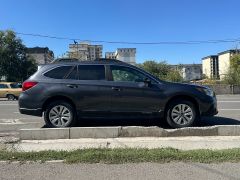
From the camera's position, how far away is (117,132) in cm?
960

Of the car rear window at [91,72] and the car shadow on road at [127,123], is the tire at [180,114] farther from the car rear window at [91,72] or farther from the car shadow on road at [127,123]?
the car rear window at [91,72]

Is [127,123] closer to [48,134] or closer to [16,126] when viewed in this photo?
[48,134]

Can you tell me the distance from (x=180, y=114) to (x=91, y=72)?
243cm

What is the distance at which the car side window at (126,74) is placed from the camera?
415 inches

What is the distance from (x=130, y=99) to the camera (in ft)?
33.9

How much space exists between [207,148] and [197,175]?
2.04m

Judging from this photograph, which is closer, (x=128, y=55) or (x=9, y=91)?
(x=9, y=91)

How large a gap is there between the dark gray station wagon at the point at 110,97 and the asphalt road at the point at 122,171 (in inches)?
120

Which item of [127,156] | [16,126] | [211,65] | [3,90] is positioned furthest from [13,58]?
[211,65]

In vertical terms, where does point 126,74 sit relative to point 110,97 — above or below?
above

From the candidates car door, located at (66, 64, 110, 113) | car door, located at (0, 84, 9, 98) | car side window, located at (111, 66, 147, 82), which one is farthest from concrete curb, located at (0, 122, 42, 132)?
car door, located at (0, 84, 9, 98)

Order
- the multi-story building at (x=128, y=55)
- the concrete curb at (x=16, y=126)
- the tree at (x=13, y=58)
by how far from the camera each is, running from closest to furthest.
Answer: the concrete curb at (x=16, y=126), the tree at (x=13, y=58), the multi-story building at (x=128, y=55)

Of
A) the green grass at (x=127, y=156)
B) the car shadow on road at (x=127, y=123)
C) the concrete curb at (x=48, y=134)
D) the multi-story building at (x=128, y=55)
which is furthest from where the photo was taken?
the multi-story building at (x=128, y=55)

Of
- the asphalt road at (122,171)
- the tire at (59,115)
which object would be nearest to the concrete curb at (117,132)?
the tire at (59,115)
